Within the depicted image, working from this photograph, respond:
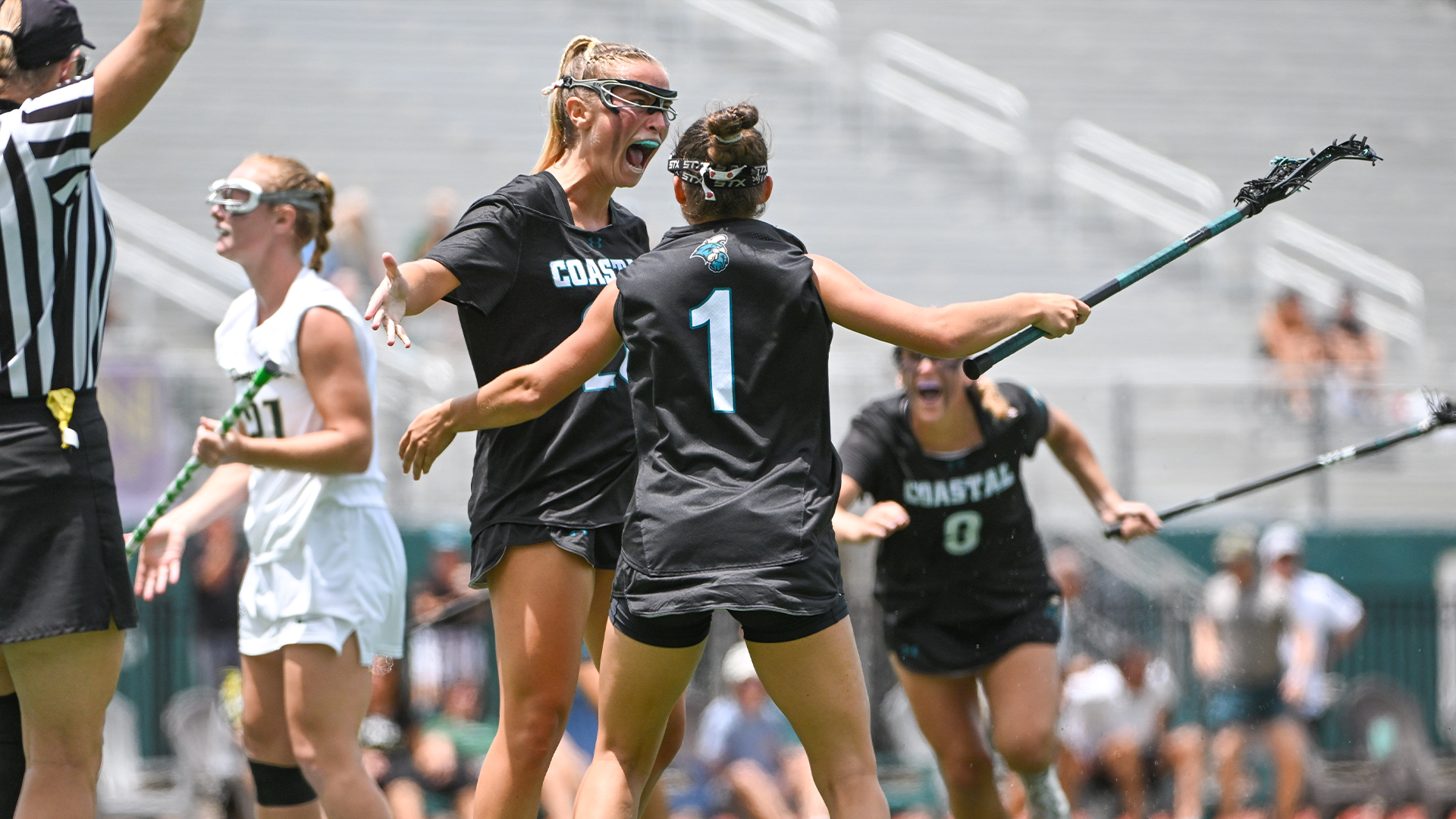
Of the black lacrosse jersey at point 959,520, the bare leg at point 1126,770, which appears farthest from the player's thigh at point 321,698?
the bare leg at point 1126,770

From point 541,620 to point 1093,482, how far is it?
2591 millimetres

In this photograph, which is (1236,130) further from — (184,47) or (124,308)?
(184,47)

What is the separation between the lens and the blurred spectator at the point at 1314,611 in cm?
1053

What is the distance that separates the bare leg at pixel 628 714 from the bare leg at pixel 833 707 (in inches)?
8.8

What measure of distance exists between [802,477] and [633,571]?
18.7 inches

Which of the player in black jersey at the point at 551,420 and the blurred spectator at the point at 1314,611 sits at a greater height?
the player in black jersey at the point at 551,420

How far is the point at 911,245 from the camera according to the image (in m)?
16.6

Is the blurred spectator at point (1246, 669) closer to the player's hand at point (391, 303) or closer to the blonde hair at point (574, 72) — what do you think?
the blonde hair at point (574, 72)

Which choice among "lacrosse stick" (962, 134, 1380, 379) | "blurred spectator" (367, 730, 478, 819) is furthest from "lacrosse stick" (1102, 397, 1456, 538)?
"blurred spectator" (367, 730, 478, 819)

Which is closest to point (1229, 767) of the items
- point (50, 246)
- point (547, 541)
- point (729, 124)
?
point (547, 541)

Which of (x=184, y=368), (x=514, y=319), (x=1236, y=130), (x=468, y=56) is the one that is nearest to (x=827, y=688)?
(x=514, y=319)

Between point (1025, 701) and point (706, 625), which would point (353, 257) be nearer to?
point (1025, 701)

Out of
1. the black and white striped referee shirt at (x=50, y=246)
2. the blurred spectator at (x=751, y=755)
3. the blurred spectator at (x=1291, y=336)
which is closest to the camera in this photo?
the black and white striped referee shirt at (x=50, y=246)

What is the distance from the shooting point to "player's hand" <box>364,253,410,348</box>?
377 cm
